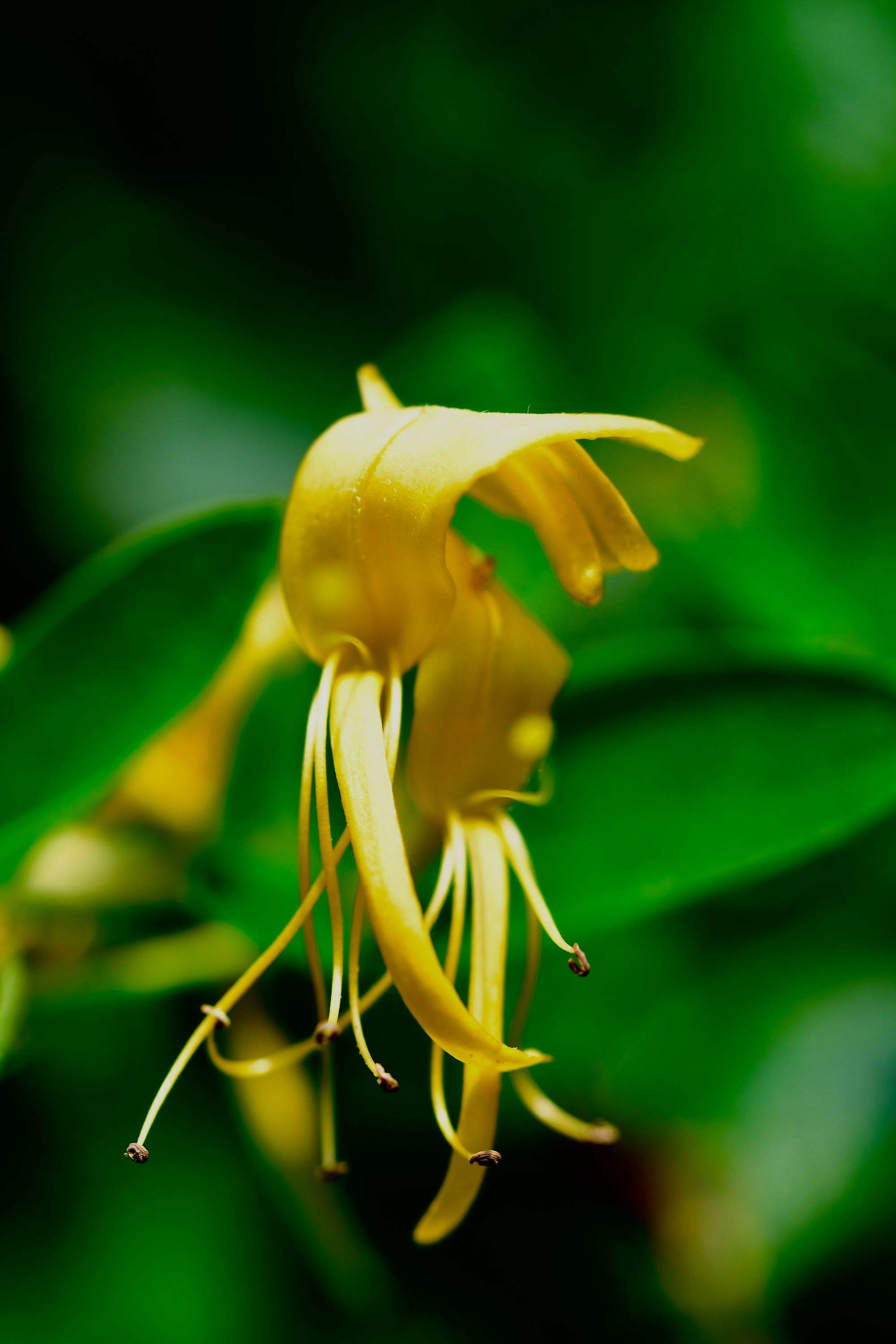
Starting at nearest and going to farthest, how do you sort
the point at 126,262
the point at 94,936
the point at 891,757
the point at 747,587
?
the point at 891,757 → the point at 94,936 → the point at 747,587 → the point at 126,262

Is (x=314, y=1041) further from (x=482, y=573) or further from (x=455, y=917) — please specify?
(x=482, y=573)

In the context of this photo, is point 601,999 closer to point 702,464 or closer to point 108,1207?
point 108,1207

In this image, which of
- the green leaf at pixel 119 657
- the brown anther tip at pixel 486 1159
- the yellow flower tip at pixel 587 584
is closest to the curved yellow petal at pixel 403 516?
the yellow flower tip at pixel 587 584

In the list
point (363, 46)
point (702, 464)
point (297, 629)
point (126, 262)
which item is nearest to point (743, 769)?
point (297, 629)

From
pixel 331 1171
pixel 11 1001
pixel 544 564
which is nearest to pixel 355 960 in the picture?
pixel 331 1171

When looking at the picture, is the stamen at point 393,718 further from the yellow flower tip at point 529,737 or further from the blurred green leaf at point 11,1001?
the blurred green leaf at point 11,1001
